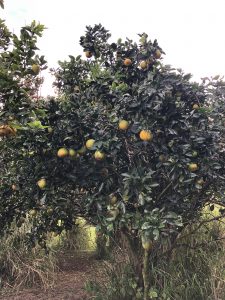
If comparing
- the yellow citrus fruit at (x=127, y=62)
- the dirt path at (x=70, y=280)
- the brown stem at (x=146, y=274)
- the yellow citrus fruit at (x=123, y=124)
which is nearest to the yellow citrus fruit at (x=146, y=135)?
the yellow citrus fruit at (x=123, y=124)

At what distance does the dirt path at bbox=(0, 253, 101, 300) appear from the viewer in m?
5.14

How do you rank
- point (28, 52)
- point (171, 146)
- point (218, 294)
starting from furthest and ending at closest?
point (218, 294) < point (171, 146) < point (28, 52)

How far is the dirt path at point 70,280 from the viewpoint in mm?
5145

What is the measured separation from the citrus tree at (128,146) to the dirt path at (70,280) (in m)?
1.64

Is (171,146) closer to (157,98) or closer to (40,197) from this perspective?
(157,98)

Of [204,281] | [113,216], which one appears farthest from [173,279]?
[113,216]

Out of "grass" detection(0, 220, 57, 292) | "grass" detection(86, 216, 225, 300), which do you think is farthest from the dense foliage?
"grass" detection(0, 220, 57, 292)

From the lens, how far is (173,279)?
4.17 metres

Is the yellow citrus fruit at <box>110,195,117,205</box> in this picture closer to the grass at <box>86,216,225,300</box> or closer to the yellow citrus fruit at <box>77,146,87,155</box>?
the yellow citrus fruit at <box>77,146,87,155</box>

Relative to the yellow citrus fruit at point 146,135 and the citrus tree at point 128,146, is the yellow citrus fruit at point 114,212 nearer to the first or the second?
the citrus tree at point 128,146

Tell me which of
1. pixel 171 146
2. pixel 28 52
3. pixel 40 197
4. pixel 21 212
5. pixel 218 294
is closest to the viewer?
pixel 28 52

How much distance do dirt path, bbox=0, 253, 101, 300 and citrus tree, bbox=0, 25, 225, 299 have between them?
164 cm

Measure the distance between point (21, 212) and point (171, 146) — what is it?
211 centimetres

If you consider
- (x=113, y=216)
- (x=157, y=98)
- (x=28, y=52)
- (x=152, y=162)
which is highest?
(x=28, y=52)
